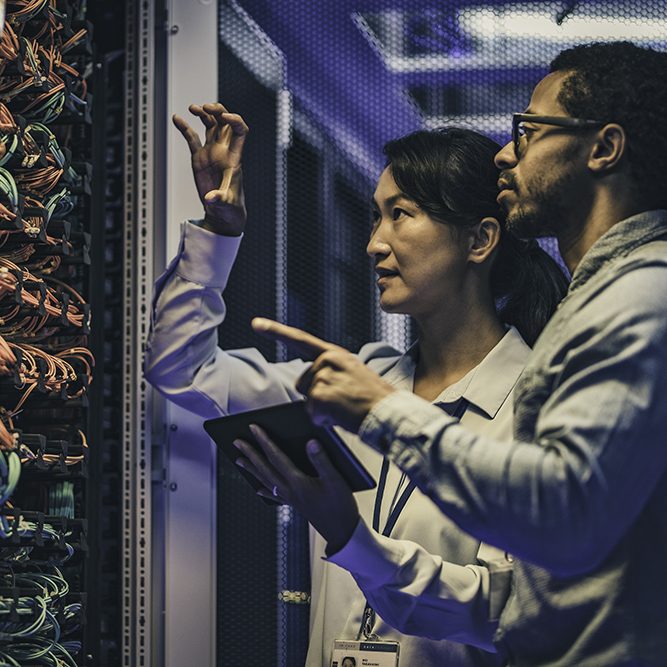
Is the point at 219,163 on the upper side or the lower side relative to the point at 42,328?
upper

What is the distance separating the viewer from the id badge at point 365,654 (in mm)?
2342

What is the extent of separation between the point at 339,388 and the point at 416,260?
994mm

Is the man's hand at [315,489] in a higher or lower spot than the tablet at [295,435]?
lower

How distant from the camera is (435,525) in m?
2.36

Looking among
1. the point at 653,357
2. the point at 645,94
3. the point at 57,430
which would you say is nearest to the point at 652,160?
the point at 645,94

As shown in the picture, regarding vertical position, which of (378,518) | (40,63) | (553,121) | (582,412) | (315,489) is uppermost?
(40,63)

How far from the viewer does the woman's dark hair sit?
261cm

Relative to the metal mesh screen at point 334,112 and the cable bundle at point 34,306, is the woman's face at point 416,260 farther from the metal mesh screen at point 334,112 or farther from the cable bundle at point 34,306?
the cable bundle at point 34,306

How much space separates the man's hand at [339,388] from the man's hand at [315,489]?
0.28 meters

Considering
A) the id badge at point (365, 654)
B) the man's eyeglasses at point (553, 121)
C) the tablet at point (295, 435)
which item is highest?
the man's eyeglasses at point (553, 121)

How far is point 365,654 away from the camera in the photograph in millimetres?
2367

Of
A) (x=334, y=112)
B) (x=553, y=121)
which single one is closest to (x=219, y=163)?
(x=334, y=112)

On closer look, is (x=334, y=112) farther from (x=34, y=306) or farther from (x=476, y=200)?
(x=34, y=306)

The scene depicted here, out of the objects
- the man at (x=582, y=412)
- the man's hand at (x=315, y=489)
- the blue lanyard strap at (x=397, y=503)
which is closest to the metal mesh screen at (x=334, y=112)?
the blue lanyard strap at (x=397, y=503)
